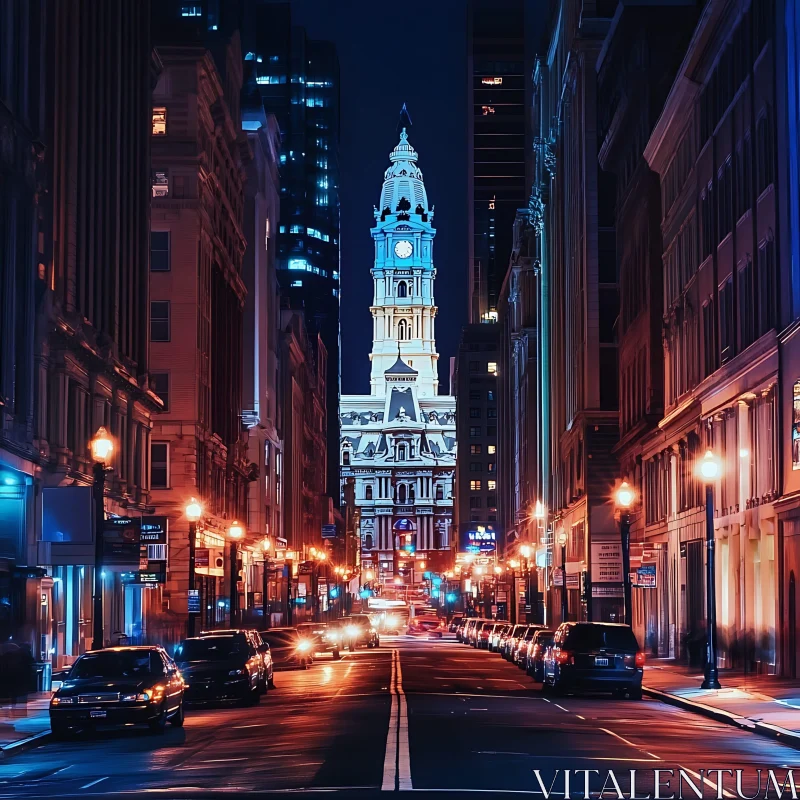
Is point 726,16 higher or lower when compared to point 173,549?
higher

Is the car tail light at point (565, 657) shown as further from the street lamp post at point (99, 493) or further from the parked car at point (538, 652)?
the street lamp post at point (99, 493)

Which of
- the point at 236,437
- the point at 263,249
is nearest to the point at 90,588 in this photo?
the point at 236,437

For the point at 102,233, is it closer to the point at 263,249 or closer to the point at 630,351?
the point at 630,351

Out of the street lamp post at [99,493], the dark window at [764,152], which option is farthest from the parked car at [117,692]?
the dark window at [764,152]

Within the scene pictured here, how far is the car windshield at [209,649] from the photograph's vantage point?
36375 mm

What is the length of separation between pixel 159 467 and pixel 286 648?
2474cm

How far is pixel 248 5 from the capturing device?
19862cm

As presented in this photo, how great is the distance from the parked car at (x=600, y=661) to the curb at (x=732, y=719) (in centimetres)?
108

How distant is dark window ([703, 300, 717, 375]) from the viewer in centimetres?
5402

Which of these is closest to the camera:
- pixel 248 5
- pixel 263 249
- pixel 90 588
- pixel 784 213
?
pixel 784 213

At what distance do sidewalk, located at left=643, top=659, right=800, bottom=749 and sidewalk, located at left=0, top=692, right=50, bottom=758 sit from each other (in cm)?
1207

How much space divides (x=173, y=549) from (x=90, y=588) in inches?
764

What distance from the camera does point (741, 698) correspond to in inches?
1394

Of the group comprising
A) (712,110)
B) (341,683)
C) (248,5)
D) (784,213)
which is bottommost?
(341,683)
